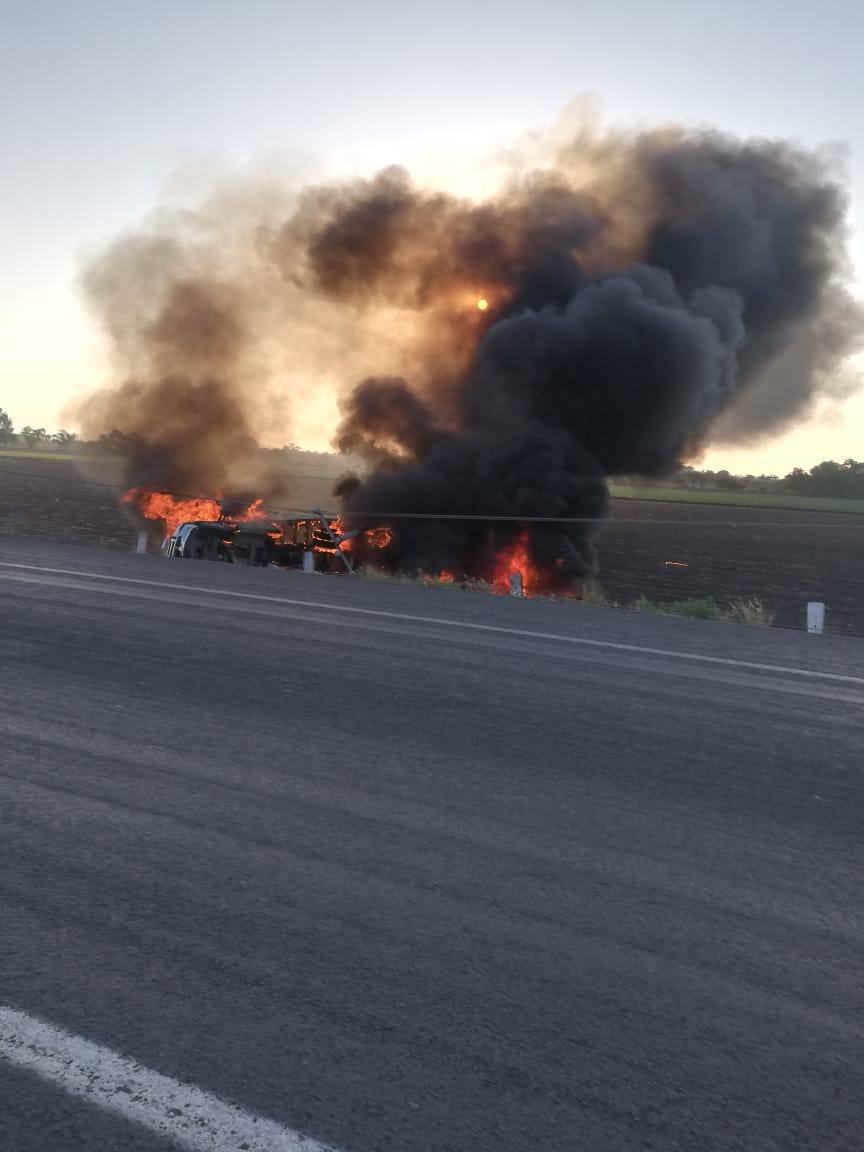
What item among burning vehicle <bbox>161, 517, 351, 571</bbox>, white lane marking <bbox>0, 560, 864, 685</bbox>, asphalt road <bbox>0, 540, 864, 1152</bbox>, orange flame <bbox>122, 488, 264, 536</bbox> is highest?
orange flame <bbox>122, 488, 264, 536</bbox>

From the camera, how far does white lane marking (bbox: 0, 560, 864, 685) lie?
7.23 meters

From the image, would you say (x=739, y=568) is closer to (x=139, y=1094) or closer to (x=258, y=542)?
(x=258, y=542)

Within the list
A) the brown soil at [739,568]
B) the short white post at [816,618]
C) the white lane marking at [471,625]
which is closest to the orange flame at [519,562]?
the brown soil at [739,568]

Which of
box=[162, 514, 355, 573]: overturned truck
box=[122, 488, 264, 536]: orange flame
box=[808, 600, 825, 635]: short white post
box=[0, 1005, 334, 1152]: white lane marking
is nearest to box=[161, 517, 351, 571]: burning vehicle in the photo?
box=[162, 514, 355, 573]: overturned truck

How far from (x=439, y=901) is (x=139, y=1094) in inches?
44.6

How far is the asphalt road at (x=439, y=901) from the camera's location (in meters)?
2.09

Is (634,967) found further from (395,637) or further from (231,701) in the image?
(395,637)

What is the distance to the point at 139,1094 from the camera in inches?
80.4

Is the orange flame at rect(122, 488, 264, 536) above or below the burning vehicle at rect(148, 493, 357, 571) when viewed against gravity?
above

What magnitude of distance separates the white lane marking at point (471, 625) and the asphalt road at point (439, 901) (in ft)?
Answer: 2.88

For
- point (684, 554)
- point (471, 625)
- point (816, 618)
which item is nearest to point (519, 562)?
point (816, 618)

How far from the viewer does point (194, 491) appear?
41.8m

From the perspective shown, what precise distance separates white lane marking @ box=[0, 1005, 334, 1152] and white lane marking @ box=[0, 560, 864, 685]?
228 inches

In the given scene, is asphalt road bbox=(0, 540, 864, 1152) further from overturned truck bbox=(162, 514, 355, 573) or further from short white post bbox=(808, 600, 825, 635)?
overturned truck bbox=(162, 514, 355, 573)
